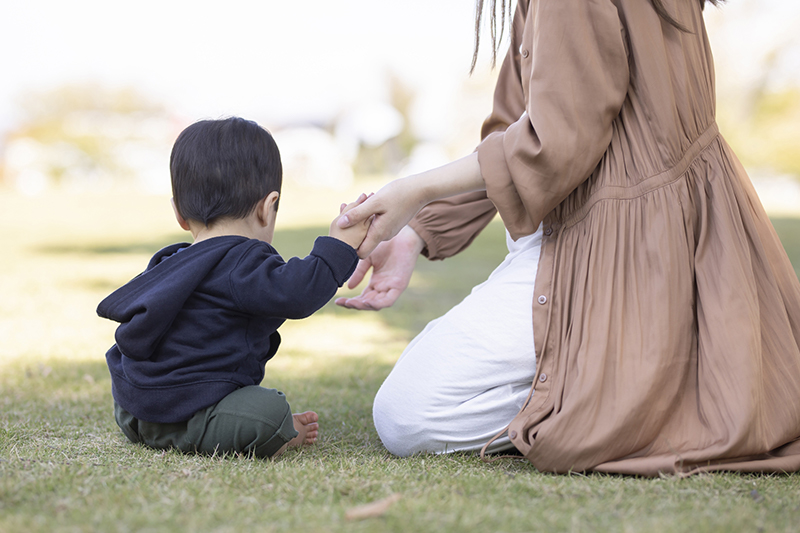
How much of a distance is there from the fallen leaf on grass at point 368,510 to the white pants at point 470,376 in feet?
1.63

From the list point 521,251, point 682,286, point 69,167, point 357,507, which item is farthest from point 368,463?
point 69,167

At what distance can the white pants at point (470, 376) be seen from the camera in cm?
160

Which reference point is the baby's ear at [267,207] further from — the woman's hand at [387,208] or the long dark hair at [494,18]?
the long dark hair at [494,18]

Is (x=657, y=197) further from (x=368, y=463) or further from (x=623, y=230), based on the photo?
(x=368, y=463)

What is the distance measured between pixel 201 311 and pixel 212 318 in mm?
30

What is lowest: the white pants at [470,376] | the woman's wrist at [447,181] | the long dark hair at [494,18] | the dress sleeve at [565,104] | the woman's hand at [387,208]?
the white pants at [470,376]

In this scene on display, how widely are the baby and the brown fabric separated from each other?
1.72 ft

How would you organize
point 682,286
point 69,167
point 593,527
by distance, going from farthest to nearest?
point 69,167 → point 682,286 → point 593,527

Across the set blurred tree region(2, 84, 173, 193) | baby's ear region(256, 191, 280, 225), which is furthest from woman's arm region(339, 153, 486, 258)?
blurred tree region(2, 84, 173, 193)

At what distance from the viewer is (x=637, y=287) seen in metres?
1.50

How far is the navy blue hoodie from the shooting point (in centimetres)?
158

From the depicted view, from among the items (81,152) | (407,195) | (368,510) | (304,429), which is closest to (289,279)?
(407,195)

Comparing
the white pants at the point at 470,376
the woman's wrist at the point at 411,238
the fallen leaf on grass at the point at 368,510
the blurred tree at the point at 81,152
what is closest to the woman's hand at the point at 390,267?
the woman's wrist at the point at 411,238

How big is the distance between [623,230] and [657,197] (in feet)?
0.34
